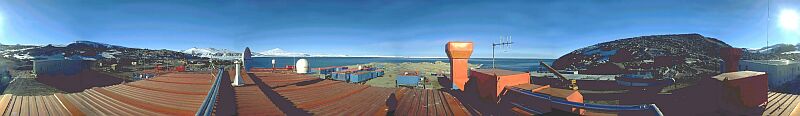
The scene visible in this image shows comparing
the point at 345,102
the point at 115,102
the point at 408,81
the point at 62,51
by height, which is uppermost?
the point at 62,51

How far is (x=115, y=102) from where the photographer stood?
4.15m

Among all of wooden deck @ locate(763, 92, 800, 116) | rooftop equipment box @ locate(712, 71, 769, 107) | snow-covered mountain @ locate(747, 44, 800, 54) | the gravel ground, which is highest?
snow-covered mountain @ locate(747, 44, 800, 54)

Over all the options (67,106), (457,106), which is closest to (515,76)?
(457,106)

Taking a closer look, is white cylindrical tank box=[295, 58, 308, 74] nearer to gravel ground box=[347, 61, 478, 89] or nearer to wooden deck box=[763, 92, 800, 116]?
gravel ground box=[347, 61, 478, 89]

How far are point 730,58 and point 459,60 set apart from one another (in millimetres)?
4502

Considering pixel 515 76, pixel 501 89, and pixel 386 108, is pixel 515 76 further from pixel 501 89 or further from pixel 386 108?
pixel 386 108

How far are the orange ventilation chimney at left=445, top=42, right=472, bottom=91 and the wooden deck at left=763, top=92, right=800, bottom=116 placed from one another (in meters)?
4.62

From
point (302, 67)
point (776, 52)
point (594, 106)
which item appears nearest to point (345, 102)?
point (594, 106)

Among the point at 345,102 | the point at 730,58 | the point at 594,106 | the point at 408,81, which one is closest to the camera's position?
the point at 594,106

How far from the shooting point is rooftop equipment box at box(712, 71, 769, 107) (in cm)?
333

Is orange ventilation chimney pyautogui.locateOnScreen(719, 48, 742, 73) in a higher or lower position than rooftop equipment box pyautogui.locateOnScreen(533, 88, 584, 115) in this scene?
higher

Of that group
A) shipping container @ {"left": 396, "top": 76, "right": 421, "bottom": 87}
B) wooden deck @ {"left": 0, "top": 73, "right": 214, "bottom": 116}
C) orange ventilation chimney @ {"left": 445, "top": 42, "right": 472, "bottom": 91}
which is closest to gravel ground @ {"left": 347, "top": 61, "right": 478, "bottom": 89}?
shipping container @ {"left": 396, "top": 76, "right": 421, "bottom": 87}

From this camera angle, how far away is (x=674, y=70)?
5316mm

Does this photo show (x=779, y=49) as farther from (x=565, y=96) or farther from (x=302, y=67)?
(x=302, y=67)
